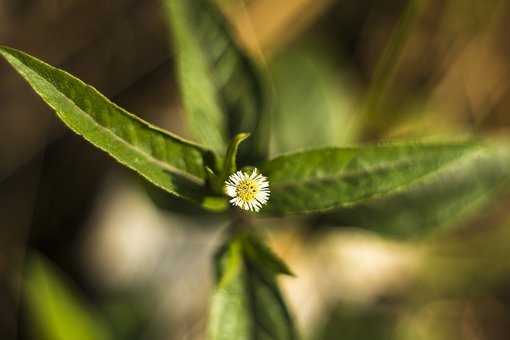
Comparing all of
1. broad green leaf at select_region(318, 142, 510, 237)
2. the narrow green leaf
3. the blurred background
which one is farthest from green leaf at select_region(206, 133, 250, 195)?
the blurred background

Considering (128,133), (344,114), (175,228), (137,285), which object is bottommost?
(128,133)

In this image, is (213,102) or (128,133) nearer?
(128,133)

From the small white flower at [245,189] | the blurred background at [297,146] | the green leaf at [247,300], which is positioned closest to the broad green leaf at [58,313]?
the blurred background at [297,146]

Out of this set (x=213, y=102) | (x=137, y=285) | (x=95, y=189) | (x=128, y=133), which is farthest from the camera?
(x=95, y=189)

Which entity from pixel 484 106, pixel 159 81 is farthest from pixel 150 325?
pixel 484 106

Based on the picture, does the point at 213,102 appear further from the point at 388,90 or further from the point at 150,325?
the point at 388,90

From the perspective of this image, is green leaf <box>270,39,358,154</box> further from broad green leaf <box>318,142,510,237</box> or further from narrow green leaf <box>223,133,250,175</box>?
narrow green leaf <box>223,133,250,175</box>

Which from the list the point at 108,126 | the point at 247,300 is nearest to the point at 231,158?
the point at 108,126
